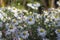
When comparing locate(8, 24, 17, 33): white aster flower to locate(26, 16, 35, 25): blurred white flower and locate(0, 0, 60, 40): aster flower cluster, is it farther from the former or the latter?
locate(26, 16, 35, 25): blurred white flower

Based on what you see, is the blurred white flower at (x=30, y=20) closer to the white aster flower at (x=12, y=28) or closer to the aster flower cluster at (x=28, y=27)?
the aster flower cluster at (x=28, y=27)

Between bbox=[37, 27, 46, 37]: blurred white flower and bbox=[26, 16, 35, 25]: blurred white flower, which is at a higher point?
bbox=[26, 16, 35, 25]: blurred white flower

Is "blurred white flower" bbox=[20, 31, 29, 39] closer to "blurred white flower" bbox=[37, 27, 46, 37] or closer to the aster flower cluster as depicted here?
the aster flower cluster

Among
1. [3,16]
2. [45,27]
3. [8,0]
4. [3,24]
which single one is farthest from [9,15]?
[8,0]

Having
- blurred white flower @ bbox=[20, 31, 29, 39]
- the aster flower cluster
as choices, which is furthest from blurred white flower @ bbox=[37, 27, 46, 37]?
blurred white flower @ bbox=[20, 31, 29, 39]

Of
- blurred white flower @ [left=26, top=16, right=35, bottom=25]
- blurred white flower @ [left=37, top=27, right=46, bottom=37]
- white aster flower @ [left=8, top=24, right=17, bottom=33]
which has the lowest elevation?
blurred white flower @ [left=37, top=27, right=46, bottom=37]

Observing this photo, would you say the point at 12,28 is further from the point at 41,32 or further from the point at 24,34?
the point at 41,32

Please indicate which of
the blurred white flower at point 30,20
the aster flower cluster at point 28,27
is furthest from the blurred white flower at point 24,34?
the blurred white flower at point 30,20

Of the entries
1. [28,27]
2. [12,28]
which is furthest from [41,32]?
[12,28]

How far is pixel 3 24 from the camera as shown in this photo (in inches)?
76.8

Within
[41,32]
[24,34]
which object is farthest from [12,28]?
[41,32]

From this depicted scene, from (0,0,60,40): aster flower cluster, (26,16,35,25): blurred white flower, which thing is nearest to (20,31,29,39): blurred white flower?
(0,0,60,40): aster flower cluster

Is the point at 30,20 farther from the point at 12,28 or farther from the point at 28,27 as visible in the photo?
the point at 12,28

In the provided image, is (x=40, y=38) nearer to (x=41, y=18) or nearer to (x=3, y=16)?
(x=41, y=18)
